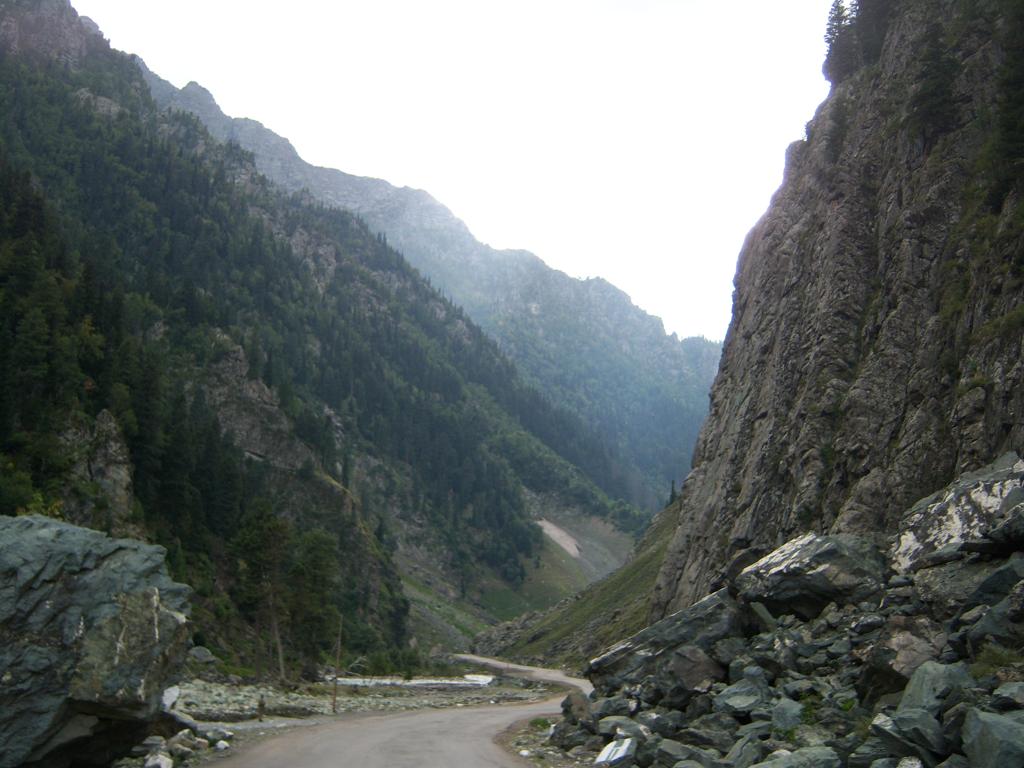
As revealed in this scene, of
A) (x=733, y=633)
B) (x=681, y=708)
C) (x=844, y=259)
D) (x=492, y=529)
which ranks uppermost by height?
(x=844, y=259)

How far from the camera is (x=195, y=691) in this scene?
132 feet

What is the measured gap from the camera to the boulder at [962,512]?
18.0 m

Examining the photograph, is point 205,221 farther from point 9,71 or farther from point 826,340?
point 826,340

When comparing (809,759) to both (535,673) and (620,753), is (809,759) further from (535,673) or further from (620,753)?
(535,673)

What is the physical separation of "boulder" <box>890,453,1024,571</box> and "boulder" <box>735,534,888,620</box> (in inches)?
30.5

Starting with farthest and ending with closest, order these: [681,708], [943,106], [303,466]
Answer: [303,466], [943,106], [681,708]

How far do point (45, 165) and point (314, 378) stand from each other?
6910 centimetres

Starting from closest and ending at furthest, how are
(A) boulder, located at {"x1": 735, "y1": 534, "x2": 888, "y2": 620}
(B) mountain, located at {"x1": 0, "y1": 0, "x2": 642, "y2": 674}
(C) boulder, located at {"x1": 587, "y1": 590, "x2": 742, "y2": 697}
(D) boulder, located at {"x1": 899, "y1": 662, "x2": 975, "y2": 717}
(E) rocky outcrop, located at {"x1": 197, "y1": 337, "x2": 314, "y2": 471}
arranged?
(D) boulder, located at {"x1": 899, "y1": 662, "x2": 975, "y2": 717} → (A) boulder, located at {"x1": 735, "y1": 534, "x2": 888, "y2": 620} → (C) boulder, located at {"x1": 587, "y1": 590, "x2": 742, "y2": 697} → (B) mountain, located at {"x1": 0, "y1": 0, "x2": 642, "y2": 674} → (E) rocky outcrop, located at {"x1": 197, "y1": 337, "x2": 314, "y2": 471}

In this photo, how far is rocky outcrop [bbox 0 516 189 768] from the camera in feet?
50.9

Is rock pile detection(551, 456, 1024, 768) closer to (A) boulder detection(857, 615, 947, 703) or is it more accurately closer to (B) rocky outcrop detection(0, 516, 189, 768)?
(A) boulder detection(857, 615, 947, 703)

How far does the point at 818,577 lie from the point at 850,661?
347 cm

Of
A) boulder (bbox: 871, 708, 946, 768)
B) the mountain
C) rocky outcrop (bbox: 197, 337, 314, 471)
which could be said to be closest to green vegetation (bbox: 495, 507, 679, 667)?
the mountain

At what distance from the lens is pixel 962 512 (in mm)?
18797

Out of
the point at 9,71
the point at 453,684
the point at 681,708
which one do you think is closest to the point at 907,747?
the point at 681,708
